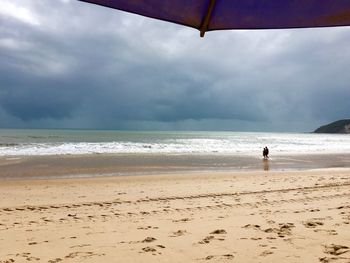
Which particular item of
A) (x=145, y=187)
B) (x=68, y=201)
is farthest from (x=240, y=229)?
(x=145, y=187)

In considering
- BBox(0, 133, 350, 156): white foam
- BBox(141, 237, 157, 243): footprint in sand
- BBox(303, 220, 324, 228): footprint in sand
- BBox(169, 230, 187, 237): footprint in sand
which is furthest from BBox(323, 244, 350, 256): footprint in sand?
A: BBox(0, 133, 350, 156): white foam

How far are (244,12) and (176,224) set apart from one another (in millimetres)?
5027

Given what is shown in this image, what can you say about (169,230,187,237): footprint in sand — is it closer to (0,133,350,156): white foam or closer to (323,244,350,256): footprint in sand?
(323,244,350,256): footprint in sand

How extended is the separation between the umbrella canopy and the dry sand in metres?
3.34

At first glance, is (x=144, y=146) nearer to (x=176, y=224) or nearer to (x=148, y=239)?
(x=176, y=224)

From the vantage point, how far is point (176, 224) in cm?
637

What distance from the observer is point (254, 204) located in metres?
8.33

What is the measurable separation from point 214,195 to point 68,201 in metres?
4.06

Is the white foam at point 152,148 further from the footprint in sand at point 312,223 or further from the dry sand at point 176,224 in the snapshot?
the footprint in sand at point 312,223

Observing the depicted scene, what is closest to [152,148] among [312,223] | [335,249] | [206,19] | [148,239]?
[312,223]

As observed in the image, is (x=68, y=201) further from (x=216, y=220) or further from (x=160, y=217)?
(x=216, y=220)

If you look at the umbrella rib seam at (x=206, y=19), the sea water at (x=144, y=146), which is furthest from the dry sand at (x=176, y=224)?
the sea water at (x=144, y=146)

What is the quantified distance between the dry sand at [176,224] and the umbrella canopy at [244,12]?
11.0ft

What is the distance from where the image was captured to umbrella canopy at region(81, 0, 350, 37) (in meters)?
1.91
